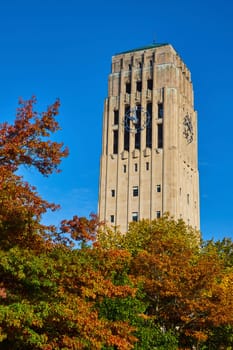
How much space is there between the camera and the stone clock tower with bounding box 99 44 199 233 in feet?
246

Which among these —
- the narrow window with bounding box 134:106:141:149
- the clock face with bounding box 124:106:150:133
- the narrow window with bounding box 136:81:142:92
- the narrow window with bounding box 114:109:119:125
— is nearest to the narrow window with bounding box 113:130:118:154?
the narrow window with bounding box 114:109:119:125

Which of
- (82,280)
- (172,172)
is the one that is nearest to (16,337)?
(82,280)

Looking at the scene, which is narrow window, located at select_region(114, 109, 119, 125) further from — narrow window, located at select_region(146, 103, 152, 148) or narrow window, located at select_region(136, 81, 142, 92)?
narrow window, located at select_region(146, 103, 152, 148)

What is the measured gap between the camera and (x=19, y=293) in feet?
60.3

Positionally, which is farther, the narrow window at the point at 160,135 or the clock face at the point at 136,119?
the clock face at the point at 136,119

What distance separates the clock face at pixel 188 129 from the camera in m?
80.1

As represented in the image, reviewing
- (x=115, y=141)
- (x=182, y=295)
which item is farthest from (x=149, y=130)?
(x=182, y=295)

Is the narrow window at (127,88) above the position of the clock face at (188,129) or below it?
above

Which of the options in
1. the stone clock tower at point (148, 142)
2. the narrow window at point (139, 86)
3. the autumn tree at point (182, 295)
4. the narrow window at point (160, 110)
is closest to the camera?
the autumn tree at point (182, 295)

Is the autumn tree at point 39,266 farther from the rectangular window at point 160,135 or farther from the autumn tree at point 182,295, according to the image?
the rectangular window at point 160,135

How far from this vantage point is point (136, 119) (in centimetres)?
7888

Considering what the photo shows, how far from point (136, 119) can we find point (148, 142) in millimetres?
3659

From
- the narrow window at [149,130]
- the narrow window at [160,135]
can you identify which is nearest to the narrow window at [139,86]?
the narrow window at [149,130]

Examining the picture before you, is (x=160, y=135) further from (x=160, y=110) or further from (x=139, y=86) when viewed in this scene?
(x=139, y=86)
